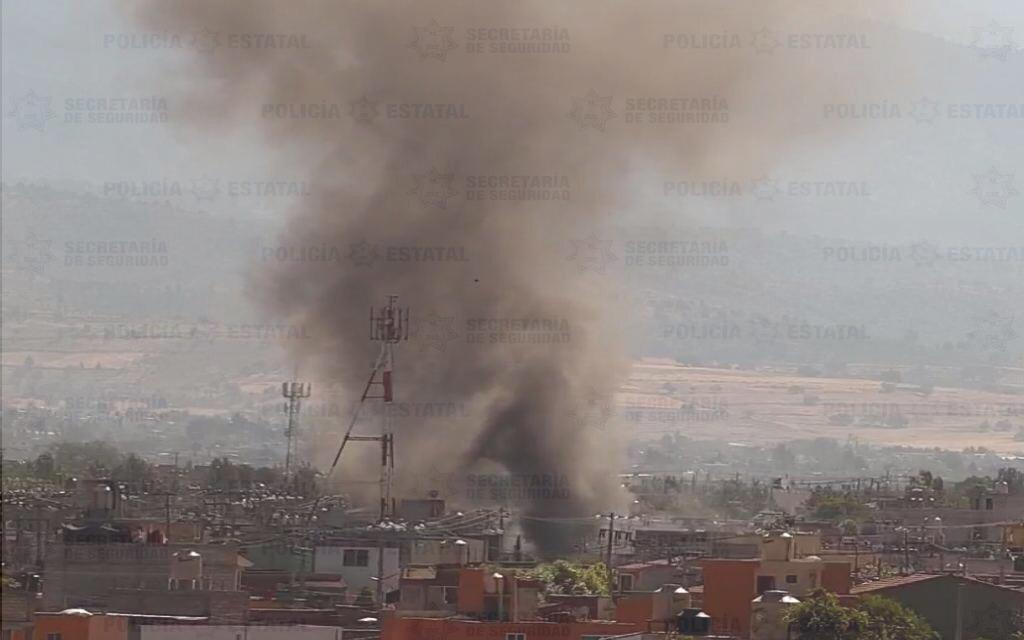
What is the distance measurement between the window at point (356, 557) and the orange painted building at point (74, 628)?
36.9 feet

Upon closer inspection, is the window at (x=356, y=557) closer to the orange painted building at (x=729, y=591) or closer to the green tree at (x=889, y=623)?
the orange painted building at (x=729, y=591)

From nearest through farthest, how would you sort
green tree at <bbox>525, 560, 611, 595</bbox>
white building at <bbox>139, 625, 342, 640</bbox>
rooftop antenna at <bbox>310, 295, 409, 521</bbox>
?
white building at <bbox>139, 625, 342, 640</bbox>, green tree at <bbox>525, 560, 611, 595</bbox>, rooftop antenna at <bbox>310, 295, 409, 521</bbox>

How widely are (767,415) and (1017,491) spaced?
66.7 meters

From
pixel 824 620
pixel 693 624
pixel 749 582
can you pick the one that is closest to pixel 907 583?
pixel 749 582

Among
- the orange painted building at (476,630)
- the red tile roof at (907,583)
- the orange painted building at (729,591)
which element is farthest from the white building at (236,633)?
the red tile roof at (907,583)

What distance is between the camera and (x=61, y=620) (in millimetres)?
23391

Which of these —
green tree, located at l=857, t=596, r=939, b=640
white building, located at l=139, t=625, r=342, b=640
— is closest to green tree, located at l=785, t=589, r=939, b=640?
green tree, located at l=857, t=596, r=939, b=640

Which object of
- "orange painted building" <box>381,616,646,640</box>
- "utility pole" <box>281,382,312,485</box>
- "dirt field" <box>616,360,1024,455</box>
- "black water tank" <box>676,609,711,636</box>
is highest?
"dirt field" <box>616,360,1024,455</box>

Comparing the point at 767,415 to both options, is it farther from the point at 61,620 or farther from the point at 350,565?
the point at 61,620

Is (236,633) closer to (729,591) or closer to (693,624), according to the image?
(693,624)

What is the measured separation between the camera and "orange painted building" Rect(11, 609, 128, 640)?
2320 cm

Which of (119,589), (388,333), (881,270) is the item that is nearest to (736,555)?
(388,333)

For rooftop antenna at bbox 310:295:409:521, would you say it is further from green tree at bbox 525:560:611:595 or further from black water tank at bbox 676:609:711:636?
black water tank at bbox 676:609:711:636

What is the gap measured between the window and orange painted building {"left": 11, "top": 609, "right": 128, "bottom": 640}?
1125 cm
